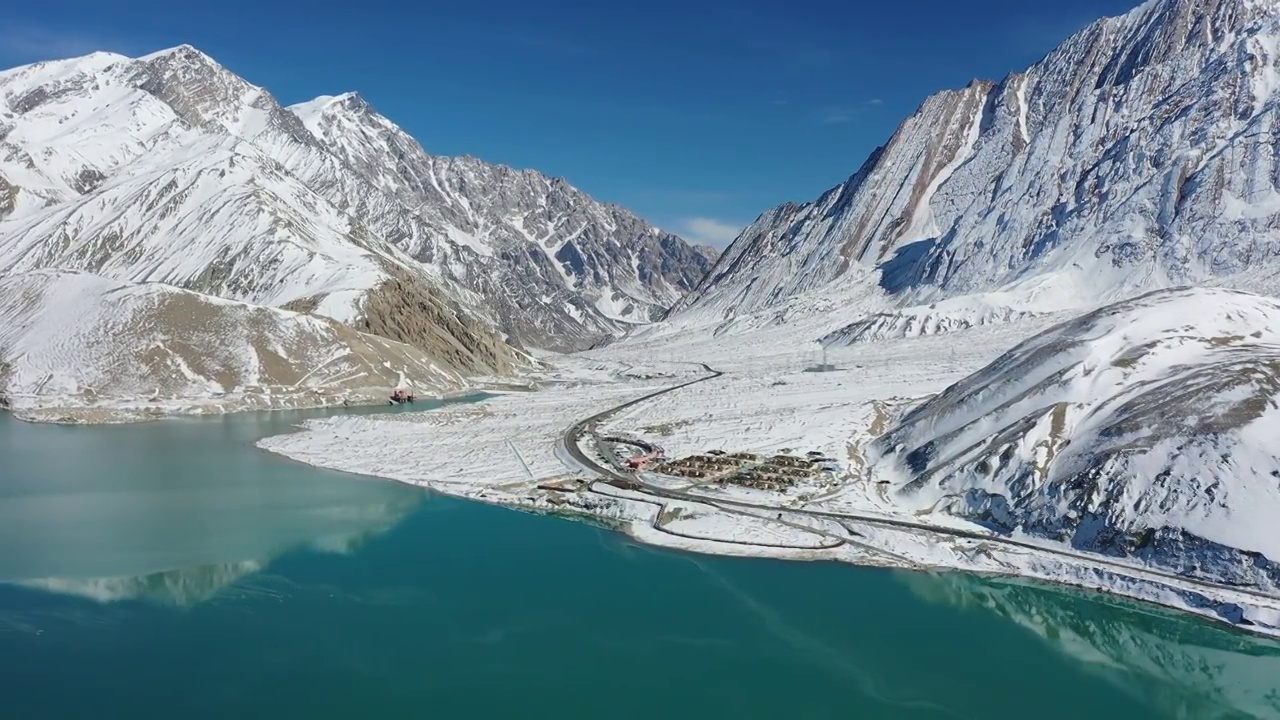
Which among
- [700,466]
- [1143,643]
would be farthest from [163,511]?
[1143,643]

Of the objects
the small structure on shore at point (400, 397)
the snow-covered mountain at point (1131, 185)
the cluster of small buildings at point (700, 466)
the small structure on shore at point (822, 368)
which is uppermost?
the snow-covered mountain at point (1131, 185)

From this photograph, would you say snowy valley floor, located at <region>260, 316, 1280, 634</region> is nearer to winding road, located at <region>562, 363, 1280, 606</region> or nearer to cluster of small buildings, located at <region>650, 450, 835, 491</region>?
winding road, located at <region>562, 363, 1280, 606</region>

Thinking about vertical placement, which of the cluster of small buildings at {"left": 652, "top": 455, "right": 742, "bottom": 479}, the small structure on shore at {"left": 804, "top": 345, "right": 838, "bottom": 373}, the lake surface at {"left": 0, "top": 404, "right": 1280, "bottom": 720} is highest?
the small structure on shore at {"left": 804, "top": 345, "right": 838, "bottom": 373}

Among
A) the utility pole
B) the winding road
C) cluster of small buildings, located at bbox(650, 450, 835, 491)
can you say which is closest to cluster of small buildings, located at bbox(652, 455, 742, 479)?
cluster of small buildings, located at bbox(650, 450, 835, 491)

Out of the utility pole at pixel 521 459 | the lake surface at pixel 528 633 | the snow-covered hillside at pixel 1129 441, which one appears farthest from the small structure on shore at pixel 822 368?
the lake surface at pixel 528 633

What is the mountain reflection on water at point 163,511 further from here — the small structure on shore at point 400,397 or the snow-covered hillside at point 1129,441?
the snow-covered hillside at point 1129,441

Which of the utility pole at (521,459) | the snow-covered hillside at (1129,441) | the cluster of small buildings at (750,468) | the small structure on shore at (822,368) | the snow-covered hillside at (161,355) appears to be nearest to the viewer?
the snow-covered hillside at (1129,441)
